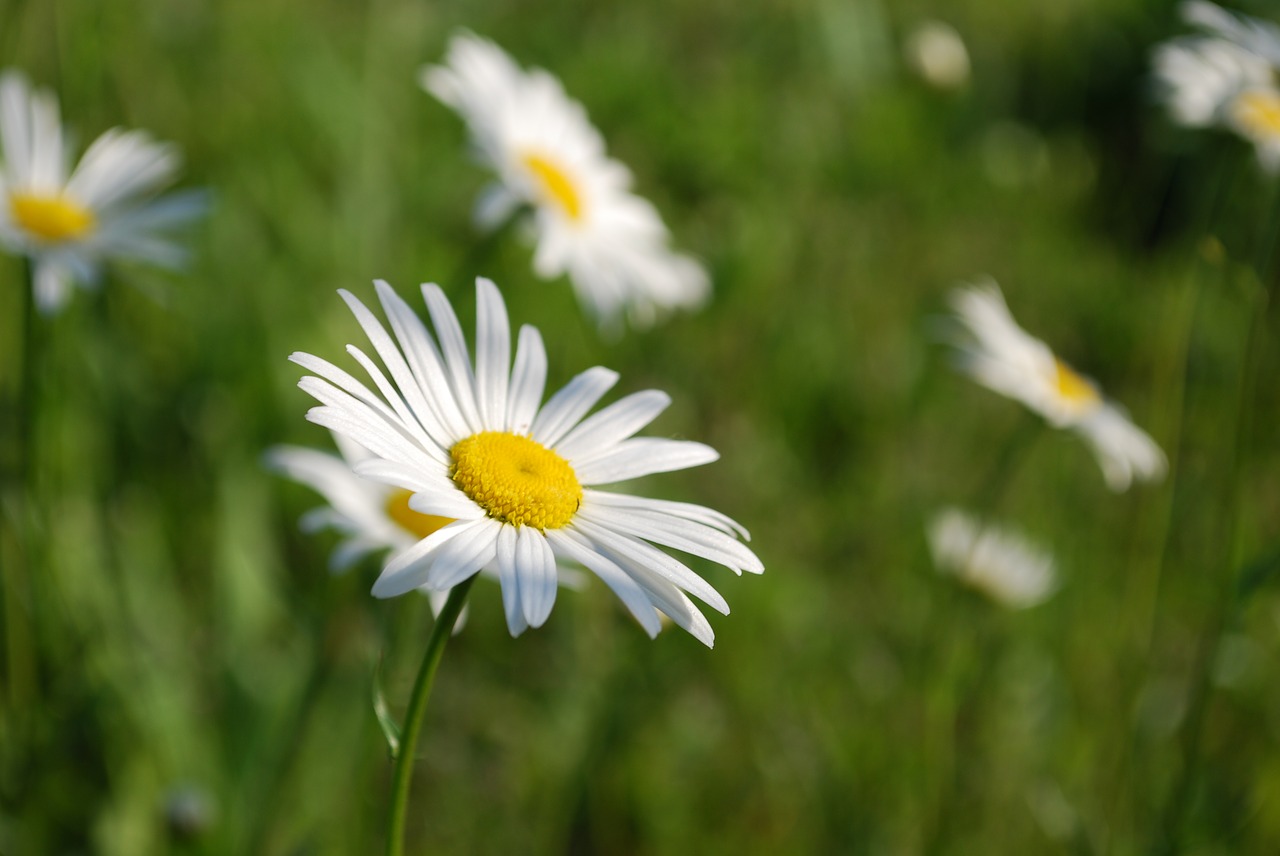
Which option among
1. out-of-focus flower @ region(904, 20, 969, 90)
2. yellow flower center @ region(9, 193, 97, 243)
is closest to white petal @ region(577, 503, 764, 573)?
yellow flower center @ region(9, 193, 97, 243)

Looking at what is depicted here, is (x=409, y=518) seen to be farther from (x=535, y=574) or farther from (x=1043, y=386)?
(x=1043, y=386)

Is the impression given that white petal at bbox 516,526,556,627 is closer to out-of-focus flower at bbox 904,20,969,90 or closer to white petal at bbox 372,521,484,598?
white petal at bbox 372,521,484,598

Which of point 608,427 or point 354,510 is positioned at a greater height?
point 608,427

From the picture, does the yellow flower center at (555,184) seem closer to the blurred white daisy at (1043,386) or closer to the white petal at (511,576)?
the blurred white daisy at (1043,386)

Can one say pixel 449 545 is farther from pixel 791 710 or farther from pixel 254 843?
pixel 791 710

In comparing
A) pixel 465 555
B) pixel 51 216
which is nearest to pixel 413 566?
pixel 465 555

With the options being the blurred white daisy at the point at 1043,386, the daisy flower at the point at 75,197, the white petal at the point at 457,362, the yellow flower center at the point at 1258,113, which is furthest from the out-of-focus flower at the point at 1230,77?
the daisy flower at the point at 75,197
